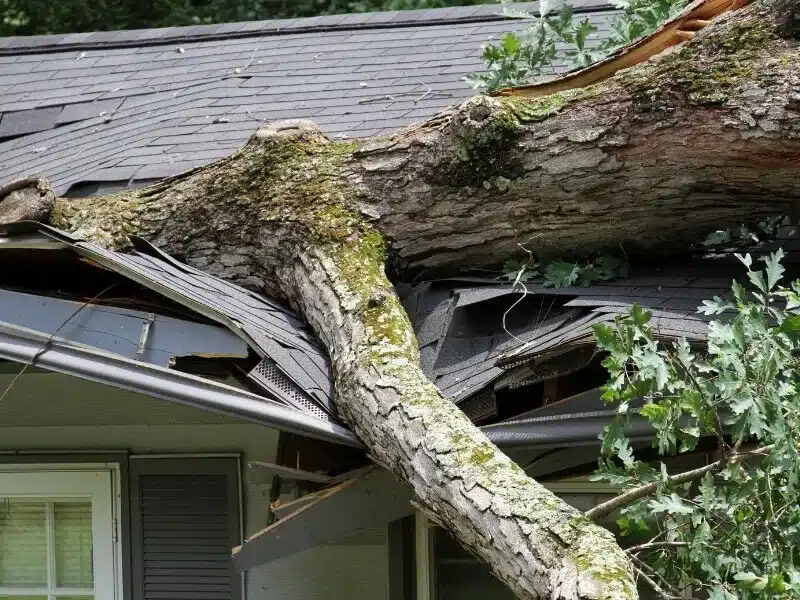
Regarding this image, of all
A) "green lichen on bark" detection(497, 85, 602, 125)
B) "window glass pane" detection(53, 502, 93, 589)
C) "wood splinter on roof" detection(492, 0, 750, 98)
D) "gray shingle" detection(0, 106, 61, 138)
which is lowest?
"window glass pane" detection(53, 502, 93, 589)

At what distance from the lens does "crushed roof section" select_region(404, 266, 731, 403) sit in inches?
127

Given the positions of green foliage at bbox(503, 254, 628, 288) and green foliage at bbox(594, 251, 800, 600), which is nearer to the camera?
green foliage at bbox(594, 251, 800, 600)

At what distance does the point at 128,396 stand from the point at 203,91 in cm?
216

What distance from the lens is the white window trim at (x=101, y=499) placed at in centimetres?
476

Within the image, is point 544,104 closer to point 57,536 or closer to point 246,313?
point 246,313

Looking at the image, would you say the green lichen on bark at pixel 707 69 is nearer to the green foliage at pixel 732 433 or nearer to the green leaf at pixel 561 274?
the green leaf at pixel 561 274

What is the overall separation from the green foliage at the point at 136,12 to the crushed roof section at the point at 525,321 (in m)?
9.43

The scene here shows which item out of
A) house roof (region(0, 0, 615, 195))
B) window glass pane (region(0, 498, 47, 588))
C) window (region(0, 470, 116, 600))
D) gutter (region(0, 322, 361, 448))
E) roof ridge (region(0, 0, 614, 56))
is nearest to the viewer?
gutter (region(0, 322, 361, 448))

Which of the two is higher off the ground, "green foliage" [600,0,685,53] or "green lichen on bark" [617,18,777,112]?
"green foliage" [600,0,685,53]

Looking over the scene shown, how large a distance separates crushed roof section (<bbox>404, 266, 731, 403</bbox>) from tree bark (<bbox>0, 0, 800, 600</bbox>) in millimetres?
150

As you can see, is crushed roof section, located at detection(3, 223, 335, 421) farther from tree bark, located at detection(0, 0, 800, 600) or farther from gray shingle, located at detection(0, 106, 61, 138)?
gray shingle, located at detection(0, 106, 61, 138)

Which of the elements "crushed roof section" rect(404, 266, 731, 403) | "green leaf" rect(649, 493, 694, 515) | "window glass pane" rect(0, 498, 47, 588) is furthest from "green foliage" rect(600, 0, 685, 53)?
"window glass pane" rect(0, 498, 47, 588)

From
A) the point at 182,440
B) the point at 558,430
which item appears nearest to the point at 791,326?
the point at 558,430

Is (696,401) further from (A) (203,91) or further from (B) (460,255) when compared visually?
(A) (203,91)
